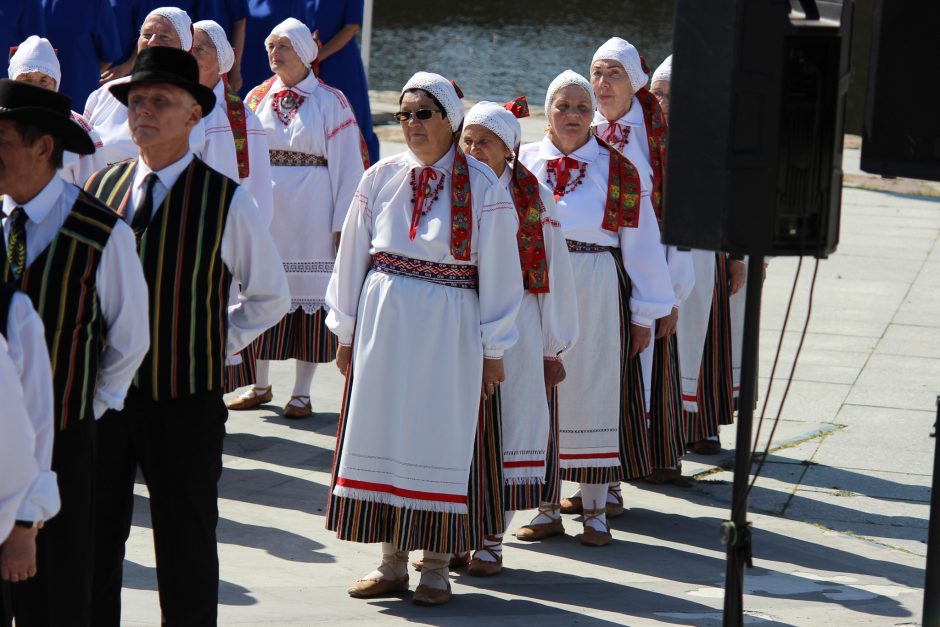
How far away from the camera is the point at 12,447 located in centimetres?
287

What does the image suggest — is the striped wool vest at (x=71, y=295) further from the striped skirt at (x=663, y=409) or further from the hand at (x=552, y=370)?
the striped skirt at (x=663, y=409)

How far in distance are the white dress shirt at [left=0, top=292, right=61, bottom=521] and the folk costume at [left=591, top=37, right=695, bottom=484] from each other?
372cm

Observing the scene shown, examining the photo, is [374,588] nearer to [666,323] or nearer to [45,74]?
[666,323]

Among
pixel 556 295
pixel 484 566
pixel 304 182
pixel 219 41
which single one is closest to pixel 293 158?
pixel 304 182

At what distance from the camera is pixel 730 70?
13.3 feet

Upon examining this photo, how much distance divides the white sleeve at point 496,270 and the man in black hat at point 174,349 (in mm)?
977

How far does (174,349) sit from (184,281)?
0.65 feet

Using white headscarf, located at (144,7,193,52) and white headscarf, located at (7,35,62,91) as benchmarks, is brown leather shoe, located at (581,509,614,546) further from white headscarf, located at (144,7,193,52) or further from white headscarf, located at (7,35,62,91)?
white headscarf, located at (7,35,62,91)

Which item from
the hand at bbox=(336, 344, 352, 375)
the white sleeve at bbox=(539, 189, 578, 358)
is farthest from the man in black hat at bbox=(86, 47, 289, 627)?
the white sleeve at bbox=(539, 189, 578, 358)

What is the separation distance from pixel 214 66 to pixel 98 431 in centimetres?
313

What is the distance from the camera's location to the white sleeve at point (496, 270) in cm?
510

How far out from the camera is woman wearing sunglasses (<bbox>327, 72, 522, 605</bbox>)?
5109mm

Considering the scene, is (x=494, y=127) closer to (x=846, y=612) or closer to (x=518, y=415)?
(x=518, y=415)

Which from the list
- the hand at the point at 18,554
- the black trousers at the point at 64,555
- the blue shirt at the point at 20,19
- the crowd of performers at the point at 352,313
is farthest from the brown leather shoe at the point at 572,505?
the blue shirt at the point at 20,19
